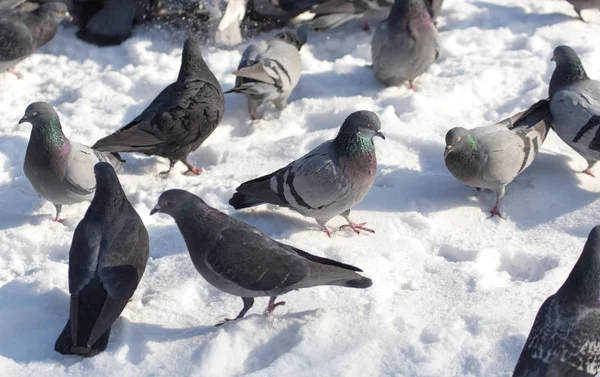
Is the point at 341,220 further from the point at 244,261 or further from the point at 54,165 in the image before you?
the point at 54,165

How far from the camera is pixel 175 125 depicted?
6012 millimetres

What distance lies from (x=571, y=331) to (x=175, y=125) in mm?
3361

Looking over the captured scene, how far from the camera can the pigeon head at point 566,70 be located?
6.06 metres

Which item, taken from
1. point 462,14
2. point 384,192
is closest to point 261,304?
point 384,192

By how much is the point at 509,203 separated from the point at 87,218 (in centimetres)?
286

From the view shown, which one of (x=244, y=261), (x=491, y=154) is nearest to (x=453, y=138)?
(x=491, y=154)

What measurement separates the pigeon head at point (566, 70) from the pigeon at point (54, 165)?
344cm

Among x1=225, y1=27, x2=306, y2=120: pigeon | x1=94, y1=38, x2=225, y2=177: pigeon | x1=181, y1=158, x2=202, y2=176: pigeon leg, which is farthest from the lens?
x1=225, y1=27, x2=306, y2=120: pigeon

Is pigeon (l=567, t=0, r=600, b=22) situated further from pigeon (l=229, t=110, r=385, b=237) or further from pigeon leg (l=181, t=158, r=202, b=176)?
pigeon leg (l=181, t=158, r=202, b=176)

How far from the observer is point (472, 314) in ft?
14.1

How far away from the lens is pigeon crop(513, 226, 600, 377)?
11.8 ft

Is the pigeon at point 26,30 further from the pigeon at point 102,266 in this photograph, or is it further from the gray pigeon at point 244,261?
the gray pigeon at point 244,261

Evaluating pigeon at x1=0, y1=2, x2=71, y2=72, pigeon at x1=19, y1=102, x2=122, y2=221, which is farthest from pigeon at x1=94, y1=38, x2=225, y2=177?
pigeon at x1=0, y1=2, x2=71, y2=72

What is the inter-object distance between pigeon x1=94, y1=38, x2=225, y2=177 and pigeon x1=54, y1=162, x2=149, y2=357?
1339 mm
